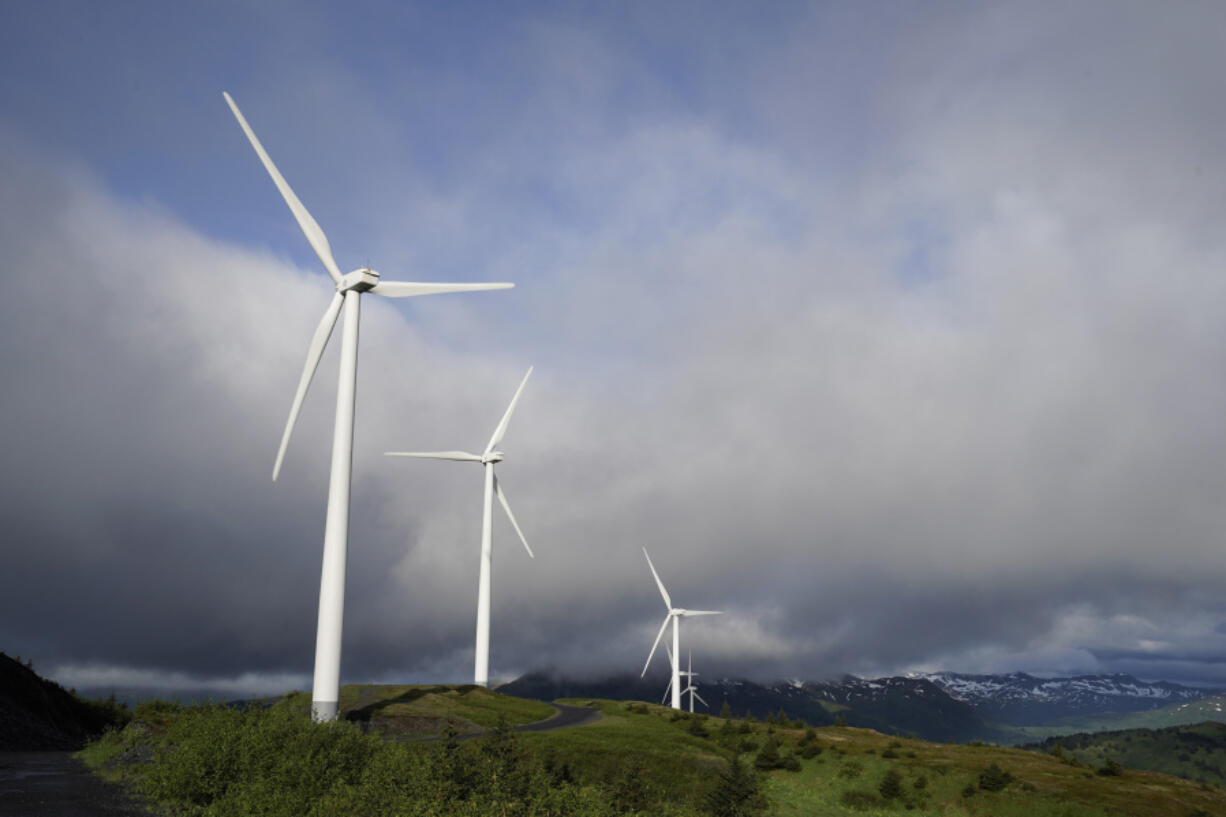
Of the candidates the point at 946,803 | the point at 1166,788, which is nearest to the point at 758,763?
the point at 946,803

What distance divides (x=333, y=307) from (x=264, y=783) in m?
46.0

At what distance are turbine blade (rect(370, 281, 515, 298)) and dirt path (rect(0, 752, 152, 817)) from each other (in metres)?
43.1

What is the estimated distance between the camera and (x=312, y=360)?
6612cm

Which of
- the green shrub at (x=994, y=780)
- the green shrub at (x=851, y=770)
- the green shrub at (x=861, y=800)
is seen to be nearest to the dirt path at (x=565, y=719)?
the green shrub at (x=851, y=770)

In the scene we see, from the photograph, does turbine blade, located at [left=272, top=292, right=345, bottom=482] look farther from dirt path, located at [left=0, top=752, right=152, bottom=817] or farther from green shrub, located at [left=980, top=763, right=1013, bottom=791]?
green shrub, located at [left=980, top=763, right=1013, bottom=791]

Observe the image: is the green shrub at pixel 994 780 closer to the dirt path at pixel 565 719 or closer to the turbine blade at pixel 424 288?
the dirt path at pixel 565 719

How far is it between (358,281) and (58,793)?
4532 centimetres

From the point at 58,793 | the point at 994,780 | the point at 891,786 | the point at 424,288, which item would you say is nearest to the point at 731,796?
the point at 58,793

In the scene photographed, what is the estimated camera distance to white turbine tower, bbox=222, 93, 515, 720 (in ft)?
201

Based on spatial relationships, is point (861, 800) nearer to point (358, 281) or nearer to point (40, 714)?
point (358, 281)

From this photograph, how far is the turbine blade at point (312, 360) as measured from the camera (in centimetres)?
6159

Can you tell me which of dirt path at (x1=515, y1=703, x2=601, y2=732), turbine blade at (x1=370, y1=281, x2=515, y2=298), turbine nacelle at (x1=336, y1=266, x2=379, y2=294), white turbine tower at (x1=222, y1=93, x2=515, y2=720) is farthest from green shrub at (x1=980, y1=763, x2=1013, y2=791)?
turbine nacelle at (x1=336, y1=266, x2=379, y2=294)

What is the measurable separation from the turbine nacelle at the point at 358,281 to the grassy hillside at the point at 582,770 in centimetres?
3562

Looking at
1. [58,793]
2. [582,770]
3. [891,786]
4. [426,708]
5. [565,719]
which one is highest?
[426,708]
